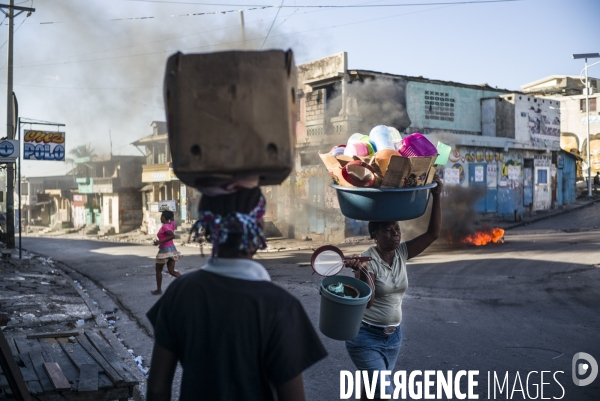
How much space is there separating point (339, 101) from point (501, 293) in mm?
13360

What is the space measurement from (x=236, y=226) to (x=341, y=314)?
156cm

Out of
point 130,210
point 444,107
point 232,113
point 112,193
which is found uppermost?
point 444,107

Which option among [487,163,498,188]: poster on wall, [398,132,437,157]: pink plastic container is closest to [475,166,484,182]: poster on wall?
[487,163,498,188]: poster on wall

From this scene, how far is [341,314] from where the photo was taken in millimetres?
3191

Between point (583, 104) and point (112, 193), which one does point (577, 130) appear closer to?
point (583, 104)

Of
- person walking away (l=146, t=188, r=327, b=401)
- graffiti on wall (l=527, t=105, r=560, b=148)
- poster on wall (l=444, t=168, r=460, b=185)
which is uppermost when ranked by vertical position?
graffiti on wall (l=527, t=105, r=560, b=148)

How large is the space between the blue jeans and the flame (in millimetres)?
13286

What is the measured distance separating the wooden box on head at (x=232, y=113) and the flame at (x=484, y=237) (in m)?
15.3

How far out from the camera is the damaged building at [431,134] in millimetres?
21000

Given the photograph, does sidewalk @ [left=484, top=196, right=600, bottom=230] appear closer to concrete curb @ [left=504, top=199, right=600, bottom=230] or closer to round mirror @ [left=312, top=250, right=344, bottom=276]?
concrete curb @ [left=504, top=199, right=600, bottom=230]

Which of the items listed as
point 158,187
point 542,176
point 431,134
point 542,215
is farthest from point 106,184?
point 542,215

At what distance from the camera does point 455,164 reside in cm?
2206

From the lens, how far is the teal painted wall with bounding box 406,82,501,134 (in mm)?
22906

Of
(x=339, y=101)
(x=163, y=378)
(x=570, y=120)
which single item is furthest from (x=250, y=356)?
(x=570, y=120)
